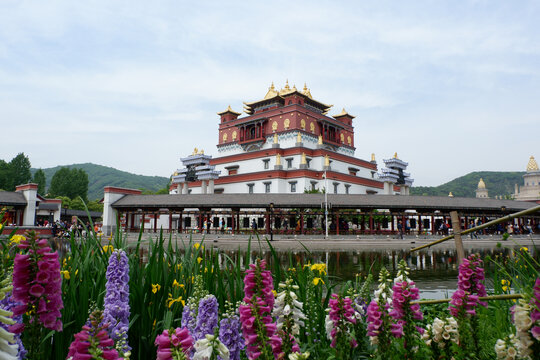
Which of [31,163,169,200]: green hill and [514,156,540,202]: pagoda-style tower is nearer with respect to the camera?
[514,156,540,202]: pagoda-style tower

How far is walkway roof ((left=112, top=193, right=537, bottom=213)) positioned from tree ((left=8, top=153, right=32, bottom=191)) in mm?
41972

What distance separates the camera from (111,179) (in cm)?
16500

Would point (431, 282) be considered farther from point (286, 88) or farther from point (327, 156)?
point (286, 88)

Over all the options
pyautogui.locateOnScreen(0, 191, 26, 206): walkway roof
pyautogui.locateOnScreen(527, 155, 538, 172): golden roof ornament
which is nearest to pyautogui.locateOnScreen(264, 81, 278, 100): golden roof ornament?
pyautogui.locateOnScreen(0, 191, 26, 206): walkway roof

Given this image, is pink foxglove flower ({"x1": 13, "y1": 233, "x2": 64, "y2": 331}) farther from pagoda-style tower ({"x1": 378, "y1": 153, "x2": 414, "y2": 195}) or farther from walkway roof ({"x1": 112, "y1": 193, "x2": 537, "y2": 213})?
pagoda-style tower ({"x1": 378, "y1": 153, "x2": 414, "y2": 195})

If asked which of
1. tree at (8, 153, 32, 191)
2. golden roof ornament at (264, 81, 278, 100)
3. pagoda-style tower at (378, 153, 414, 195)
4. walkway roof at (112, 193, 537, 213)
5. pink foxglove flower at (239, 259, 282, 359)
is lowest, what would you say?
pink foxglove flower at (239, 259, 282, 359)

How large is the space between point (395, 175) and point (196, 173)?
25679 millimetres

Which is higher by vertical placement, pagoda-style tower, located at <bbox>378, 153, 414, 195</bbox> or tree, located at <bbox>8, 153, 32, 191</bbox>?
tree, located at <bbox>8, 153, 32, 191</bbox>

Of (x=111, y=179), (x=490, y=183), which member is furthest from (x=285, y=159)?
(x=111, y=179)

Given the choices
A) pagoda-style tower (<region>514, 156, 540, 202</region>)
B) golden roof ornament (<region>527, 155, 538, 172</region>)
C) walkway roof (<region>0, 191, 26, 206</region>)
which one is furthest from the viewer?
golden roof ornament (<region>527, 155, 538, 172</region>)

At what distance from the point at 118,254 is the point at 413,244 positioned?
24845mm

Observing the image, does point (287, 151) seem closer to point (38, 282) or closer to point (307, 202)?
point (307, 202)

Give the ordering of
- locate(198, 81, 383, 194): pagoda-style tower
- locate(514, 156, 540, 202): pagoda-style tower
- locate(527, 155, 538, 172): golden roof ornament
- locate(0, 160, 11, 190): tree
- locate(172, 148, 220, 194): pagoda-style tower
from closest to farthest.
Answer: locate(198, 81, 383, 194): pagoda-style tower, locate(172, 148, 220, 194): pagoda-style tower, locate(0, 160, 11, 190): tree, locate(514, 156, 540, 202): pagoda-style tower, locate(527, 155, 538, 172): golden roof ornament

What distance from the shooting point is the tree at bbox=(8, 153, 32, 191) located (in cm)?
6303
